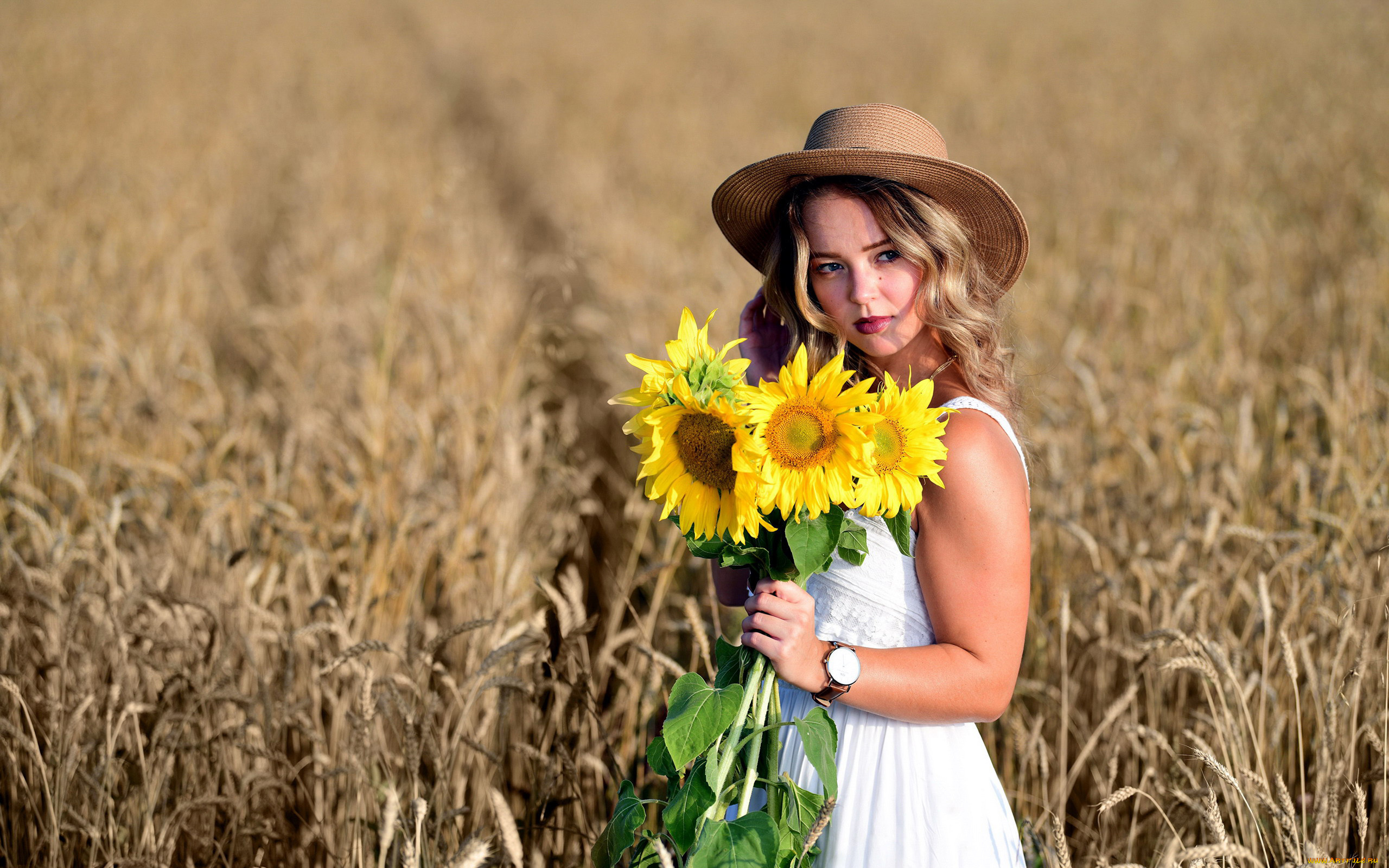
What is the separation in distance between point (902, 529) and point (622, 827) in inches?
17.9

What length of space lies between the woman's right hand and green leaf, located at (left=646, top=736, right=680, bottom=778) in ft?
2.23

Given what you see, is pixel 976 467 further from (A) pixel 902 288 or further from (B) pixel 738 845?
(B) pixel 738 845

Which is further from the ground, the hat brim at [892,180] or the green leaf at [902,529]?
the hat brim at [892,180]

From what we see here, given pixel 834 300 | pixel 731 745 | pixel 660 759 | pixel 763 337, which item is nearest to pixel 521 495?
pixel 763 337

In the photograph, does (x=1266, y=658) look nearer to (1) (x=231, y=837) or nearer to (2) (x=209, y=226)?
(1) (x=231, y=837)

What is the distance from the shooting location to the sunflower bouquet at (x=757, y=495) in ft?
2.87

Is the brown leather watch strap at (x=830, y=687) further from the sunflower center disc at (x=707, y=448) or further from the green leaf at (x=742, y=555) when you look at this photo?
the sunflower center disc at (x=707, y=448)

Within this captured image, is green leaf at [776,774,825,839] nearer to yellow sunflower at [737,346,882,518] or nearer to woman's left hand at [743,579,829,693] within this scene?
woman's left hand at [743,579,829,693]

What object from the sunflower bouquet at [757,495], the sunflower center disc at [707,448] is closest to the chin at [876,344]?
the sunflower bouquet at [757,495]

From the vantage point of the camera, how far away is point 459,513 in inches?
96.3

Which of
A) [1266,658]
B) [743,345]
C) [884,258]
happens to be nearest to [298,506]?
A: [743,345]

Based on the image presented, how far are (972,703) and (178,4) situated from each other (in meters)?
24.0

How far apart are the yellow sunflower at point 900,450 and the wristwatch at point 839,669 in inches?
8.8

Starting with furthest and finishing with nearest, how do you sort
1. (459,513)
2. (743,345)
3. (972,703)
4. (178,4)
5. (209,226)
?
(178,4) < (209,226) < (459,513) < (743,345) < (972,703)
